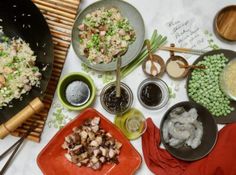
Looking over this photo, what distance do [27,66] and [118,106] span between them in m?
0.34

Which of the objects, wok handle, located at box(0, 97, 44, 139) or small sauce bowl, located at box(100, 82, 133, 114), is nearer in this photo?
wok handle, located at box(0, 97, 44, 139)

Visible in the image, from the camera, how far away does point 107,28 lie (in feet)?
5.19

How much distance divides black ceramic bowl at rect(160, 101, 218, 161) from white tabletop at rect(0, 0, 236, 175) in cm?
6

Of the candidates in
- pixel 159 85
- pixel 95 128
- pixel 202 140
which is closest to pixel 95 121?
pixel 95 128

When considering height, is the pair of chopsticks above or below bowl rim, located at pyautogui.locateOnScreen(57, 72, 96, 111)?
below

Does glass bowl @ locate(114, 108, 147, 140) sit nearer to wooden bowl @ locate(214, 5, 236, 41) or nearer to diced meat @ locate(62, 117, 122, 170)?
diced meat @ locate(62, 117, 122, 170)

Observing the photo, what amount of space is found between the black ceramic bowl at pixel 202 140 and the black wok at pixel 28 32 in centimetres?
44

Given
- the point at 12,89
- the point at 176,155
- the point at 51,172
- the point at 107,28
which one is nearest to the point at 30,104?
the point at 12,89

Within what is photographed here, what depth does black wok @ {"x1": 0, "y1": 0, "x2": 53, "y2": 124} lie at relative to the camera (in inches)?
58.6

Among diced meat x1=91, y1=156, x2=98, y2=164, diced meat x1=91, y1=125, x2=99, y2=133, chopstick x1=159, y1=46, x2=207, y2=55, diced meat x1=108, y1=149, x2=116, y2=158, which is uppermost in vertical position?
chopstick x1=159, y1=46, x2=207, y2=55

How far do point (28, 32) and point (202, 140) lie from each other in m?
0.71

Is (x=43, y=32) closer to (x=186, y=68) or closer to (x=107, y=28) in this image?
(x=107, y=28)

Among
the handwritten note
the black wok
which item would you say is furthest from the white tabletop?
the black wok

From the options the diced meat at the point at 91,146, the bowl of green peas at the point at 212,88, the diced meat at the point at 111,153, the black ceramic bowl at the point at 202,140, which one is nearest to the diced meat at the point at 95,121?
the diced meat at the point at 91,146
